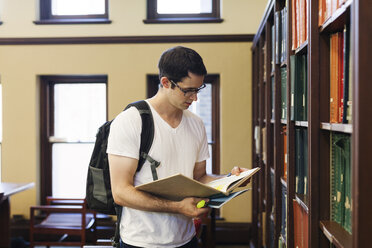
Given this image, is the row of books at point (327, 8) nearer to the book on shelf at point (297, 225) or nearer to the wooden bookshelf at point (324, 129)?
the wooden bookshelf at point (324, 129)

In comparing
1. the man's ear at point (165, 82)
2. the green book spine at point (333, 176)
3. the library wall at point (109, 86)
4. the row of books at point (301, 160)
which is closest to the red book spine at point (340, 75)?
the green book spine at point (333, 176)

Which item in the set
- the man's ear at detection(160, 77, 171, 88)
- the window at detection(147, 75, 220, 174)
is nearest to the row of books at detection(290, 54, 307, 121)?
the man's ear at detection(160, 77, 171, 88)

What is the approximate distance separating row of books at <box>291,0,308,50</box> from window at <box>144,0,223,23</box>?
Answer: 7.88 ft

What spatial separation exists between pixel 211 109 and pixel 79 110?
1.42 metres

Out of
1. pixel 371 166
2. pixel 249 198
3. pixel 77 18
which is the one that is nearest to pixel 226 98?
pixel 249 198

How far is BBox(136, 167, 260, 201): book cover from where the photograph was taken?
140 centimetres

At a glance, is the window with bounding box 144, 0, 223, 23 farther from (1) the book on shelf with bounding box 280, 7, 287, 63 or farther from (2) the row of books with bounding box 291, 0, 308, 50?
(2) the row of books with bounding box 291, 0, 308, 50

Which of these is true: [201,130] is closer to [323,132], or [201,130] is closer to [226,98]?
[323,132]

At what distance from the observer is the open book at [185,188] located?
140 cm

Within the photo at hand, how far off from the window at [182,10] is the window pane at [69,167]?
1.59 m

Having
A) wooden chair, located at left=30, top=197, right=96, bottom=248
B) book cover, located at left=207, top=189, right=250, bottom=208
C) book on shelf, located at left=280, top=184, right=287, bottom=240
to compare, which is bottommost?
wooden chair, located at left=30, top=197, right=96, bottom=248

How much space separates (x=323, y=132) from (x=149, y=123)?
0.64 m

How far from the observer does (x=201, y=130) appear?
5.91 ft

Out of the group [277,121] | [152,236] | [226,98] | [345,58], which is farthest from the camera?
[226,98]
